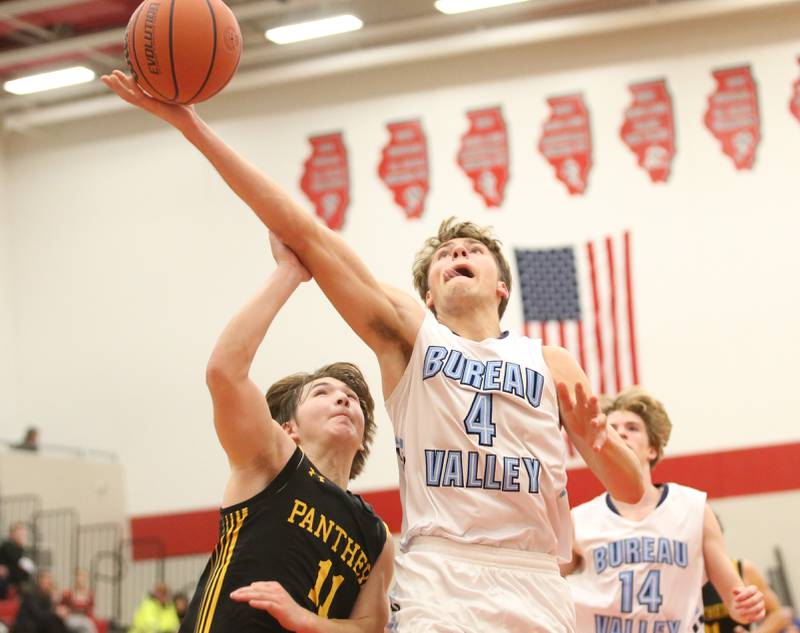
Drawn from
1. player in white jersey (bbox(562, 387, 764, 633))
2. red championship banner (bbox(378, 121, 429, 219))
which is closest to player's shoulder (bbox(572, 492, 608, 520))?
player in white jersey (bbox(562, 387, 764, 633))

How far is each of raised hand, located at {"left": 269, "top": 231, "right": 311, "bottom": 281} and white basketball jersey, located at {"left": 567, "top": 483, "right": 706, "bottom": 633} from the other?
261cm

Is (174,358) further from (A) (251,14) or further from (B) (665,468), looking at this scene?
(B) (665,468)

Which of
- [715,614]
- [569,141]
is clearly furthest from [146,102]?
[569,141]

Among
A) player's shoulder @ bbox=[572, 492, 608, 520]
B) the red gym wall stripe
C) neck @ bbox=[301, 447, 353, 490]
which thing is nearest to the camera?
neck @ bbox=[301, 447, 353, 490]

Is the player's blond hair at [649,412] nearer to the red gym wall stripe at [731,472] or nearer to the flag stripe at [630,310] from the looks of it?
the red gym wall stripe at [731,472]

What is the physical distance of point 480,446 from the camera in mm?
3934

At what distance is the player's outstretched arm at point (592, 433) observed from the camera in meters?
3.96

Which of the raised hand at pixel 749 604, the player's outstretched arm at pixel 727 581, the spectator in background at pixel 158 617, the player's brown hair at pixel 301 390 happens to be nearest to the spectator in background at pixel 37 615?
the spectator in background at pixel 158 617

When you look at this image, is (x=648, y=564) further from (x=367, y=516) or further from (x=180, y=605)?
(x=180, y=605)

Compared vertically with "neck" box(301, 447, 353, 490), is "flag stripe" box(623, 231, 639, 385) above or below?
Answer: above

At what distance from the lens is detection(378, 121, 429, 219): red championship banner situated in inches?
720

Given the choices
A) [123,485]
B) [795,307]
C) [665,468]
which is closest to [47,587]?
[123,485]

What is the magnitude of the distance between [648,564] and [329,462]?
2225 mm

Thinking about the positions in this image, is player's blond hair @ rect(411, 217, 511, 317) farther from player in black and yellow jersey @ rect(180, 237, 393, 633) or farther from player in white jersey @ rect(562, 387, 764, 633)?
player in white jersey @ rect(562, 387, 764, 633)
